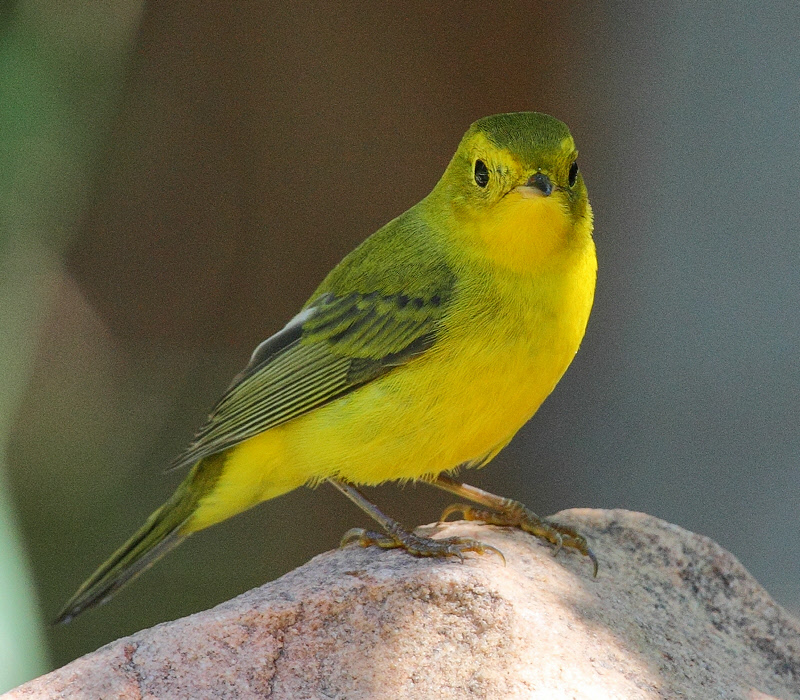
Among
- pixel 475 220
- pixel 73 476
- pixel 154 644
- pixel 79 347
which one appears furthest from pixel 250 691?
pixel 79 347

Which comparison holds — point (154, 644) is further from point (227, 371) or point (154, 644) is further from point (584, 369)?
point (584, 369)

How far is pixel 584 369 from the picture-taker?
7.02 m

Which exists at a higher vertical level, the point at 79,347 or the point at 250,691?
the point at 250,691

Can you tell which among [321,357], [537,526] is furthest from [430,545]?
[321,357]

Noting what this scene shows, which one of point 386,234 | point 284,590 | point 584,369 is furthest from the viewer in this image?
point 584,369

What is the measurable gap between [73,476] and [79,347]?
2.70 ft

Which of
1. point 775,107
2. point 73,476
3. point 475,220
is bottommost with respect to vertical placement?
point 73,476

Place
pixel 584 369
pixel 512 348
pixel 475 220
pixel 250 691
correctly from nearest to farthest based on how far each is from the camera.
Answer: pixel 250 691 < pixel 512 348 < pixel 475 220 < pixel 584 369

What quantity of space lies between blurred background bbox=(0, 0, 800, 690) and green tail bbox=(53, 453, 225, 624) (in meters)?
1.97

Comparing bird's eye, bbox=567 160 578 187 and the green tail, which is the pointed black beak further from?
the green tail

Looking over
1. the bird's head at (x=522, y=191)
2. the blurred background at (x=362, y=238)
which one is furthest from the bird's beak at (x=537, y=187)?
the blurred background at (x=362, y=238)

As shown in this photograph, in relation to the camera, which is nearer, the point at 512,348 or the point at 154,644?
the point at 154,644

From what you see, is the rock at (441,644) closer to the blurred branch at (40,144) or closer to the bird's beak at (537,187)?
the bird's beak at (537,187)

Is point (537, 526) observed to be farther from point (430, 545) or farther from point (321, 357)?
point (321, 357)
